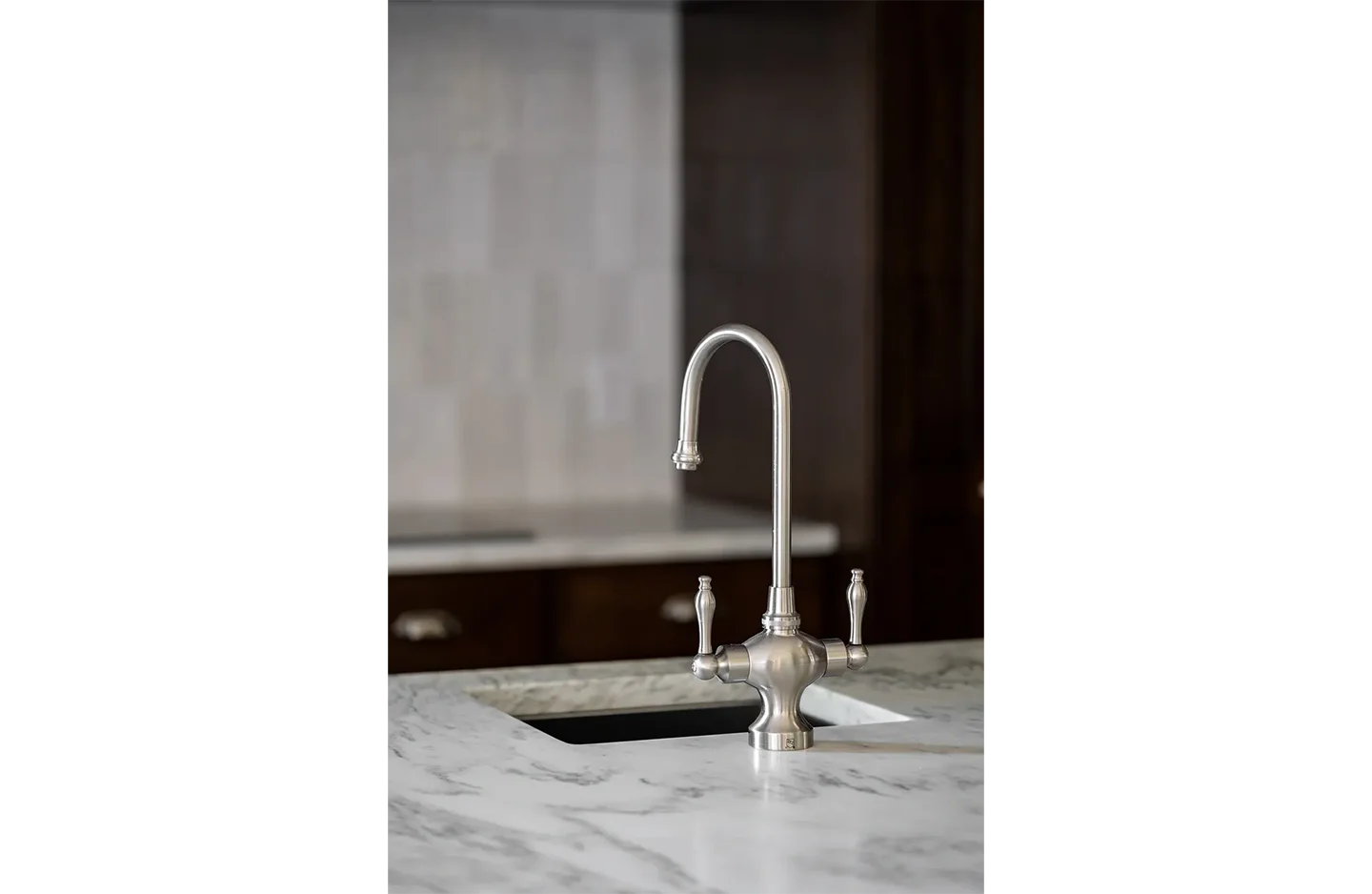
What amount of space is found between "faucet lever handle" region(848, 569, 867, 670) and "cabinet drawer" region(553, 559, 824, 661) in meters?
1.32

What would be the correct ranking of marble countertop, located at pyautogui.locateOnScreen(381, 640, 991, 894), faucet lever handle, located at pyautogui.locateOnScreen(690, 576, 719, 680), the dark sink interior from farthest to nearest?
the dark sink interior < faucet lever handle, located at pyautogui.locateOnScreen(690, 576, 719, 680) < marble countertop, located at pyautogui.locateOnScreen(381, 640, 991, 894)

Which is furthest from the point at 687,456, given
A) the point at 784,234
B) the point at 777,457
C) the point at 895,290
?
the point at 784,234

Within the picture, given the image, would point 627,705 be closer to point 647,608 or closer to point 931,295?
point 647,608

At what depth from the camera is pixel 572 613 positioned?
2699 mm

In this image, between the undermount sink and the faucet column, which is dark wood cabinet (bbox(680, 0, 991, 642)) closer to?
the undermount sink

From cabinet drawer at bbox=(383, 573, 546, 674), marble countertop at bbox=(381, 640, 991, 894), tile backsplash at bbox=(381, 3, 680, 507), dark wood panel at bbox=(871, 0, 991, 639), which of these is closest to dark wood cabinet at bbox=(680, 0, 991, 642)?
dark wood panel at bbox=(871, 0, 991, 639)

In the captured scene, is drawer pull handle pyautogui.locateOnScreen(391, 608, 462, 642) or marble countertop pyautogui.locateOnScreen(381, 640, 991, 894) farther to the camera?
drawer pull handle pyautogui.locateOnScreen(391, 608, 462, 642)

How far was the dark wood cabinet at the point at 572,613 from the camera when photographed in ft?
8.59

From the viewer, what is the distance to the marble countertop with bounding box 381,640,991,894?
1.03m

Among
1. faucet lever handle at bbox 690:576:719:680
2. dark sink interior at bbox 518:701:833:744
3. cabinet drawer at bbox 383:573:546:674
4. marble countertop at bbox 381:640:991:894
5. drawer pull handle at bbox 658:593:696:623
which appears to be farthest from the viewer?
drawer pull handle at bbox 658:593:696:623

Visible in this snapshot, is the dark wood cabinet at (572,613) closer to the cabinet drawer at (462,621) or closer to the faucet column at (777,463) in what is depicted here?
the cabinet drawer at (462,621)
